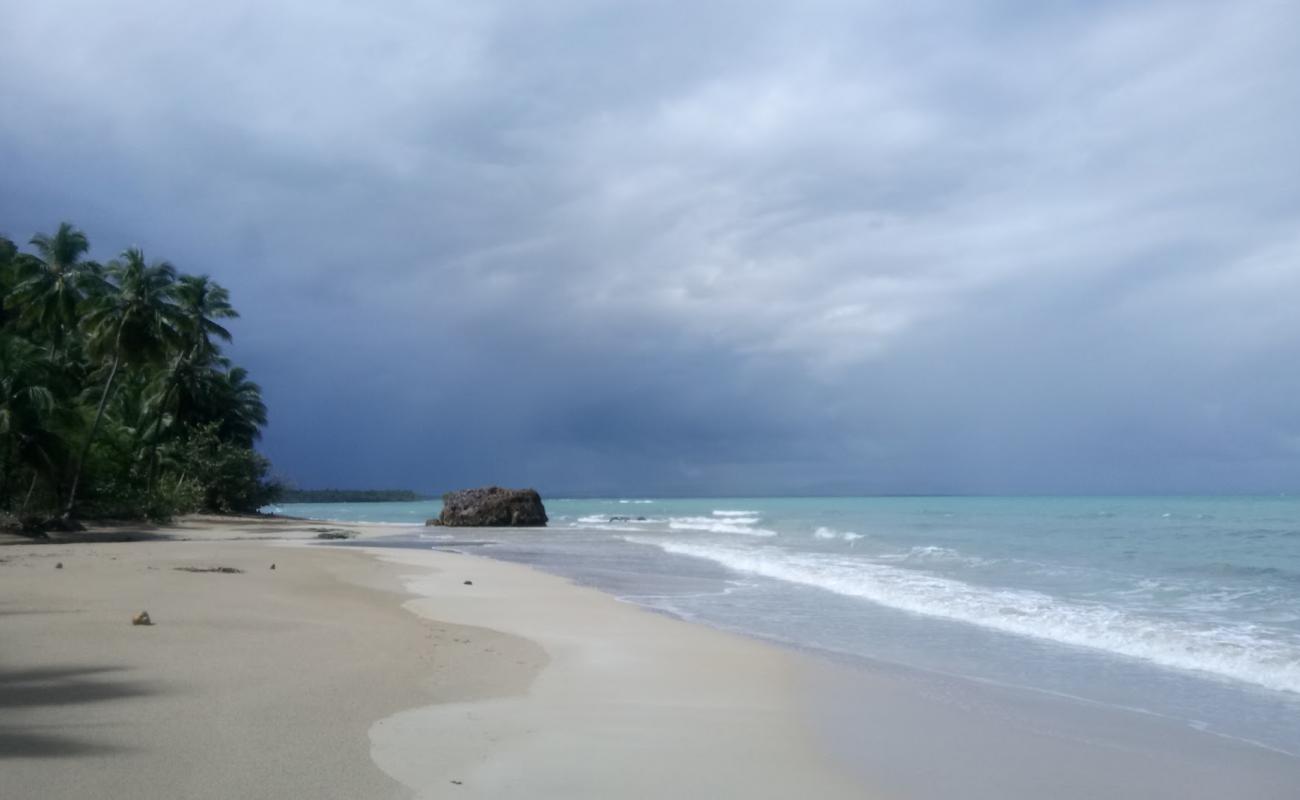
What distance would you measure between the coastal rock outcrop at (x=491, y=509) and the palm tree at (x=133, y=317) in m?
19.1

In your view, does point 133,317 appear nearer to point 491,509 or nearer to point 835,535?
point 491,509

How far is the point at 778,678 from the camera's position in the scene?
28.1 ft

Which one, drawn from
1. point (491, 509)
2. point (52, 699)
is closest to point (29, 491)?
point (491, 509)

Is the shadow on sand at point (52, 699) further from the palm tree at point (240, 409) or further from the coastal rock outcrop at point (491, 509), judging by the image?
the palm tree at point (240, 409)

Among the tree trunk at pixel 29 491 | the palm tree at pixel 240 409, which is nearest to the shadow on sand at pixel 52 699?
the tree trunk at pixel 29 491

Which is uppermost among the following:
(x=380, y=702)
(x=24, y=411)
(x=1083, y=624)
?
(x=24, y=411)

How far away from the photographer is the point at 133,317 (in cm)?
3550

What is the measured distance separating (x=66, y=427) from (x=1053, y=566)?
102ft

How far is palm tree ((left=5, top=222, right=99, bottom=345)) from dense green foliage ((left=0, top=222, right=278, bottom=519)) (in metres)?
0.06

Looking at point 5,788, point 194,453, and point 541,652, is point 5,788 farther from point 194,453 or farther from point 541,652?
point 194,453

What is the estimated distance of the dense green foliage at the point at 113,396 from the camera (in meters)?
27.9

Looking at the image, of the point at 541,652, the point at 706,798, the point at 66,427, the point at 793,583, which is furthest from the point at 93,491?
the point at 706,798

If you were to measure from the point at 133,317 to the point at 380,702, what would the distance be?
3475 centimetres

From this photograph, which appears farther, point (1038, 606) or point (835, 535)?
point (835, 535)
